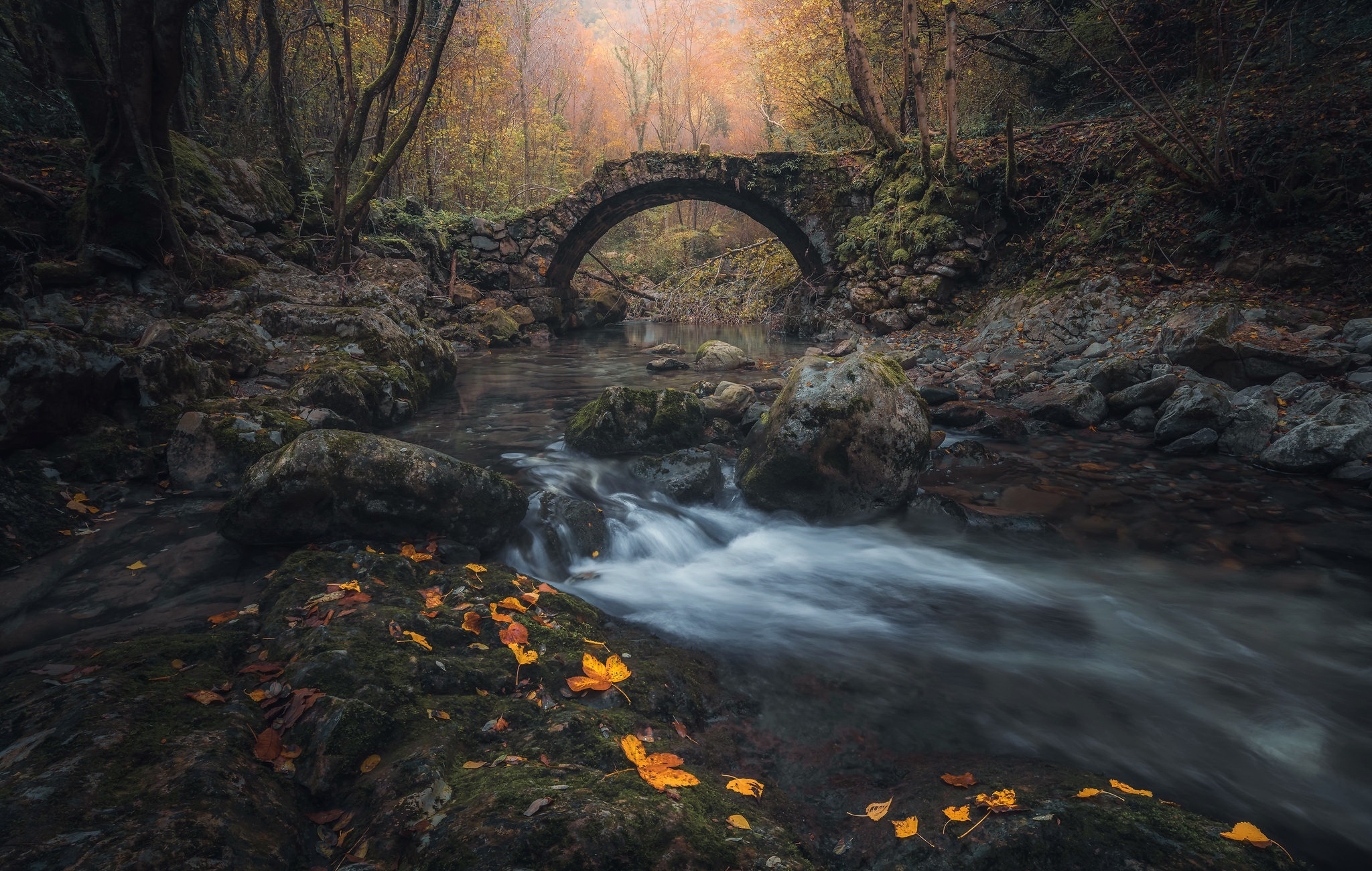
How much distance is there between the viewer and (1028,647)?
343 centimetres

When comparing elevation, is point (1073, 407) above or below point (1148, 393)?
below

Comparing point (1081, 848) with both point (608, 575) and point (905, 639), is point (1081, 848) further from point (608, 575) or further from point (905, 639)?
point (608, 575)

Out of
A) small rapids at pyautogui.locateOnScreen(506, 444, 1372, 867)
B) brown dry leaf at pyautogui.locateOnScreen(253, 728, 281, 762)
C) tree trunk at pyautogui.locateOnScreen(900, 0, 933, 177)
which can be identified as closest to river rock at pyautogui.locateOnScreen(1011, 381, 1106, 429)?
small rapids at pyautogui.locateOnScreen(506, 444, 1372, 867)

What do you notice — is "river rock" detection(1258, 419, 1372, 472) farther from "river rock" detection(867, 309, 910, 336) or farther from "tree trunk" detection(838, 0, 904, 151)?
"tree trunk" detection(838, 0, 904, 151)

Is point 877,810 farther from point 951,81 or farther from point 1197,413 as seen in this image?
point 951,81

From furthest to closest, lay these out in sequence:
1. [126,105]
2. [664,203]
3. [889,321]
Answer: [664,203], [889,321], [126,105]

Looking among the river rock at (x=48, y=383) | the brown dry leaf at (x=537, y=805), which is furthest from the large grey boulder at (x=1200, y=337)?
the river rock at (x=48, y=383)

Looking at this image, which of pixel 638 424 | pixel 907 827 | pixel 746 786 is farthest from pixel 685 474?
pixel 907 827

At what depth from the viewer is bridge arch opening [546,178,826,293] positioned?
1620 centimetres

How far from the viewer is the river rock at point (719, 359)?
11.6 metres

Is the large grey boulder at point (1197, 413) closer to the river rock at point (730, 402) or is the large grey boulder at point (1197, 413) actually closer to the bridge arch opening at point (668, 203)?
the river rock at point (730, 402)

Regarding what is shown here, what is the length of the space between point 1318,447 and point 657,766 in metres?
6.38

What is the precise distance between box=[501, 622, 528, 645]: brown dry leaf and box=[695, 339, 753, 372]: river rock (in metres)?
9.03

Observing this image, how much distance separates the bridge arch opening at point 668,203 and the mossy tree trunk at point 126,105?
1137cm
